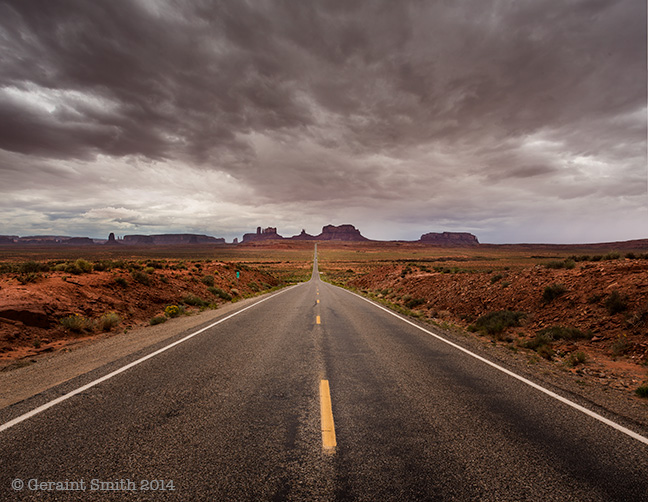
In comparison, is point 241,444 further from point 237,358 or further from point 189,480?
point 237,358

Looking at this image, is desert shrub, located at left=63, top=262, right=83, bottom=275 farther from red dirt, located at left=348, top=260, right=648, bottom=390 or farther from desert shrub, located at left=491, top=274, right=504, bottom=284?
desert shrub, located at left=491, top=274, right=504, bottom=284

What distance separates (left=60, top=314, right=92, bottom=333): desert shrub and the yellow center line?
9173 millimetres

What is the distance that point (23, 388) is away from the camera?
5012 mm

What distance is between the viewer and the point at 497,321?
416 inches

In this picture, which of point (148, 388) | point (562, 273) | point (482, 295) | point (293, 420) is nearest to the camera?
point (293, 420)

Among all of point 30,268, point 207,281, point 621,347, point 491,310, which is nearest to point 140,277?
point 30,268

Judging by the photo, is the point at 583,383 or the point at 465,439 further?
the point at 583,383

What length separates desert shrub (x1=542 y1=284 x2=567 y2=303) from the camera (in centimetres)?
1065

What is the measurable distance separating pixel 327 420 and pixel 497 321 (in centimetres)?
915

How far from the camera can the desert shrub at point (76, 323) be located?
9.48 meters

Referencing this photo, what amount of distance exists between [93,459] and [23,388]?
344 cm

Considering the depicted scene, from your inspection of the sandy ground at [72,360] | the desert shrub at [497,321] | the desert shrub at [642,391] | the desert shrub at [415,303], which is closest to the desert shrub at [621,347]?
the desert shrub at [642,391]

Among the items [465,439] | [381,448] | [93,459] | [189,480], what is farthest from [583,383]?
[93,459]

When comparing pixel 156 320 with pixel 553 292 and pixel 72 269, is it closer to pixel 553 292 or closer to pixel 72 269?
pixel 72 269
